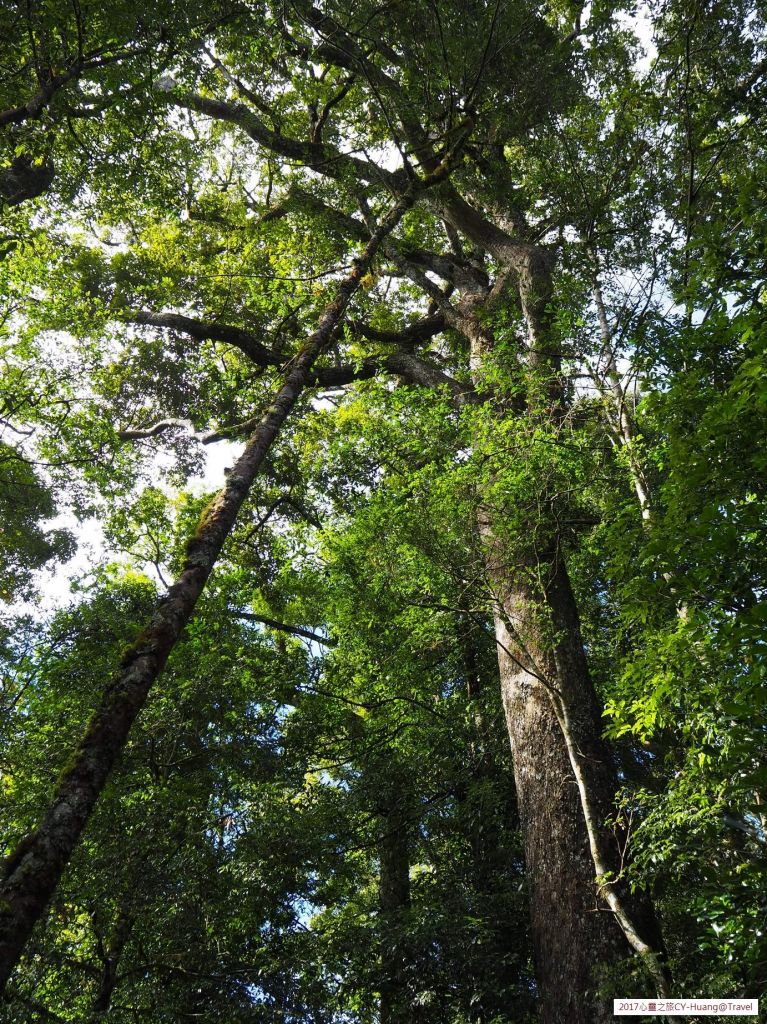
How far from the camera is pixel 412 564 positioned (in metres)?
7.59

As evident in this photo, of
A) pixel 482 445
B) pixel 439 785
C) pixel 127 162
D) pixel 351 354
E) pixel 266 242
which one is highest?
pixel 266 242

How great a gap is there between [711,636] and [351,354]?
1128cm

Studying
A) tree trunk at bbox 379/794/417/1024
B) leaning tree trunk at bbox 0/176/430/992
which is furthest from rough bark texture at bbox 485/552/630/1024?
leaning tree trunk at bbox 0/176/430/992

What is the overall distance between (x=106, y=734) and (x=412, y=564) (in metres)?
4.53

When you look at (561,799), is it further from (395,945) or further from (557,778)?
(395,945)

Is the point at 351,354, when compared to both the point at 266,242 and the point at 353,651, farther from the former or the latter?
the point at 353,651

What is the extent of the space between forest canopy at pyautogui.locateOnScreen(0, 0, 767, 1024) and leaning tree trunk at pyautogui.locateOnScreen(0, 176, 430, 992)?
0.02 metres

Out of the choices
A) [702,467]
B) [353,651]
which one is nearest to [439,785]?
[353,651]

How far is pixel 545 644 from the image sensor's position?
7078mm

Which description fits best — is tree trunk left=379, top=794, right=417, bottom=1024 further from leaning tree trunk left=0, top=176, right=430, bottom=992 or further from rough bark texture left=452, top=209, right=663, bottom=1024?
leaning tree trunk left=0, top=176, right=430, bottom=992

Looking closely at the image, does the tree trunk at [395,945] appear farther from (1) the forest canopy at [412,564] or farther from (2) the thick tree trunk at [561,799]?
(2) the thick tree trunk at [561,799]

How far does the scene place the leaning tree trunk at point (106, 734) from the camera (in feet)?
8.76

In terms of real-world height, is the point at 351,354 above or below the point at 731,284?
above

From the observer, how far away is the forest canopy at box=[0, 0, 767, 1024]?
4375mm
